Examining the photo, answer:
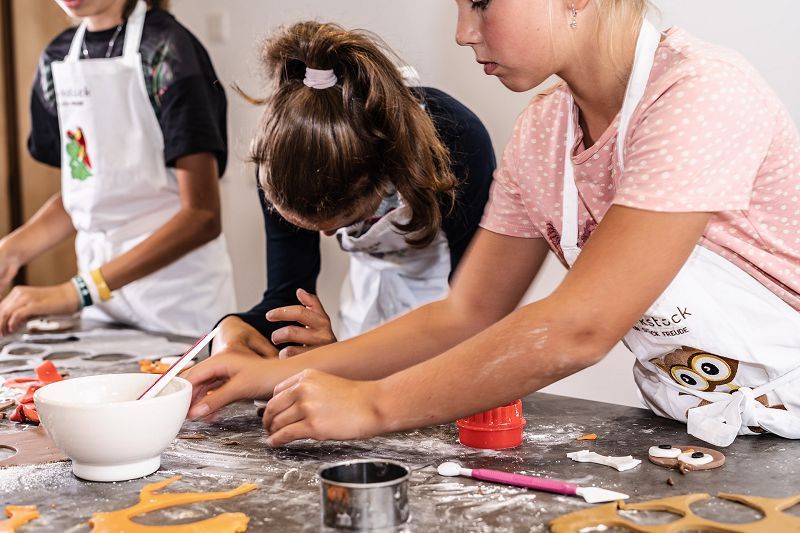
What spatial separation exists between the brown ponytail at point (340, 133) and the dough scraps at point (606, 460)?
1.68ft

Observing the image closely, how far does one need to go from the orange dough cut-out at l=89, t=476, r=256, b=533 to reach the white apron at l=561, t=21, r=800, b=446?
0.52 metres

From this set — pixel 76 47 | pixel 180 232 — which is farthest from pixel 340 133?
pixel 76 47

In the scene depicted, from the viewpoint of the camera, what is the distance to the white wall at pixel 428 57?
177cm

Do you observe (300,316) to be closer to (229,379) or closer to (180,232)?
(229,379)

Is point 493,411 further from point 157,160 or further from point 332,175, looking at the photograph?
point 157,160

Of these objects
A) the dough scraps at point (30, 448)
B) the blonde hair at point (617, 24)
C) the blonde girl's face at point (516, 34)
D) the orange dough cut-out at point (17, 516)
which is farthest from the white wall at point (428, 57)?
the orange dough cut-out at point (17, 516)

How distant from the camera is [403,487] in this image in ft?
2.64

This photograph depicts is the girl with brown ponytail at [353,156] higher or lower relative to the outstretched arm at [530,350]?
higher

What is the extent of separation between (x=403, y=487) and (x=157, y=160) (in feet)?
4.95

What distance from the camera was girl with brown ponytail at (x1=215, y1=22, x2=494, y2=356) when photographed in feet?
4.21

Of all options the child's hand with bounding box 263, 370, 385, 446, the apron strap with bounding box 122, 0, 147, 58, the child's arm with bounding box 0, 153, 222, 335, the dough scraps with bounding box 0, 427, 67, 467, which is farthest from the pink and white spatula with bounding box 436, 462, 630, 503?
the apron strap with bounding box 122, 0, 147, 58

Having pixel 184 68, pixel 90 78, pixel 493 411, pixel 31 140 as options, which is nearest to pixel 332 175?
pixel 493 411

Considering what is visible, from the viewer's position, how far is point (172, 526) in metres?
0.81

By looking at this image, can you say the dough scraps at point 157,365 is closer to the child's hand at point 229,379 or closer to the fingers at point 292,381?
the child's hand at point 229,379
